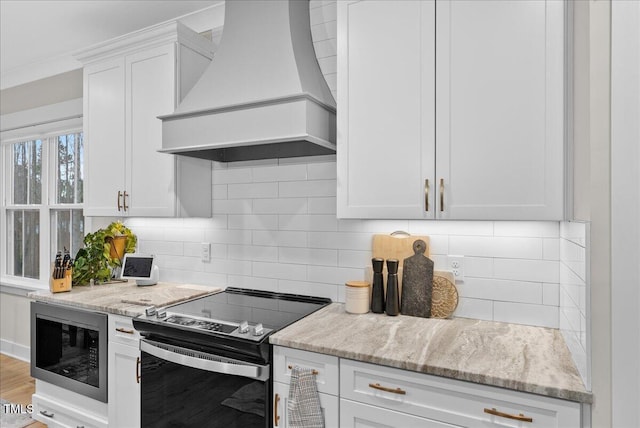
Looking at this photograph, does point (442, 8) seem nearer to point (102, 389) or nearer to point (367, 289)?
point (367, 289)

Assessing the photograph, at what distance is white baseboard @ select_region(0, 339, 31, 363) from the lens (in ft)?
12.0

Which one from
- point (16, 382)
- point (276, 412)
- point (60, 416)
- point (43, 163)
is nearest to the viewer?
point (276, 412)

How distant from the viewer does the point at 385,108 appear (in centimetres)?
171

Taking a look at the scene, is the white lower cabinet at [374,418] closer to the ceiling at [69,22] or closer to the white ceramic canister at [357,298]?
the white ceramic canister at [357,298]

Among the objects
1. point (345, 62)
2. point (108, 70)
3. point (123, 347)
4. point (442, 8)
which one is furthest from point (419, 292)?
point (108, 70)

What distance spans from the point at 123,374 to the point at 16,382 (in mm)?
2014

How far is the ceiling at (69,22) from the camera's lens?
250cm

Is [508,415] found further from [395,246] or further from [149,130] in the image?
[149,130]

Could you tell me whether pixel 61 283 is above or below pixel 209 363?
above

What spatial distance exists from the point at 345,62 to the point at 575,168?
3.35ft

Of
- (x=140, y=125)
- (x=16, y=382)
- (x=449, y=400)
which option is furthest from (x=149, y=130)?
(x=16, y=382)

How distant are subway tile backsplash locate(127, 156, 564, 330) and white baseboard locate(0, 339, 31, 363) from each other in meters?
1.91

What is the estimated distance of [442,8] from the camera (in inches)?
63.1

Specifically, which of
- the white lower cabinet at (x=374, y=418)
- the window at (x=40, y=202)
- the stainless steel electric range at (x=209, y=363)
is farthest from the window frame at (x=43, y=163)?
the white lower cabinet at (x=374, y=418)
